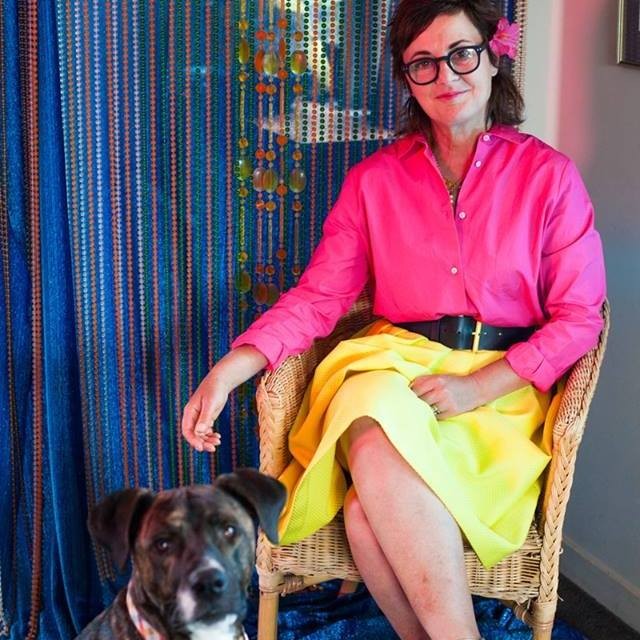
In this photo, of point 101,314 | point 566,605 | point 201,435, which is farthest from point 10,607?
point 566,605

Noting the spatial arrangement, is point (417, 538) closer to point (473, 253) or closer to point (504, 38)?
point (473, 253)

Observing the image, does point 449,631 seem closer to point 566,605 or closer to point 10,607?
point 566,605

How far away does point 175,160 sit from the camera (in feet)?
7.48

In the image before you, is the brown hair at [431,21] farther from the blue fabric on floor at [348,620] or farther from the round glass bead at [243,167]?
the blue fabric on floor at [348,620]

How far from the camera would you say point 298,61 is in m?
2.31

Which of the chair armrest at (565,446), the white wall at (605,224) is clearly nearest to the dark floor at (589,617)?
the white wall at (605,224)

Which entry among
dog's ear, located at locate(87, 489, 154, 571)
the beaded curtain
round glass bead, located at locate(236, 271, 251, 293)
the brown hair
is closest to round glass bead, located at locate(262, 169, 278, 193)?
the beaded curtain

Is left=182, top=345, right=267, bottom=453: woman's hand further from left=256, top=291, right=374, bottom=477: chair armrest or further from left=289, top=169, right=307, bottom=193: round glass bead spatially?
left=289, top=169, right=307, bottom=193: round glass bead

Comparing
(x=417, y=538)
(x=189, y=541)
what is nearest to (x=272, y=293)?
(x=417, y=538)

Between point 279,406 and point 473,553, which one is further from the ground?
point 279,406

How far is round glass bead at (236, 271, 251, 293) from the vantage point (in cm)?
238

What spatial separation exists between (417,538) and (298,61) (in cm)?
110

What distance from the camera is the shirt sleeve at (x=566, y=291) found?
6.31 ft

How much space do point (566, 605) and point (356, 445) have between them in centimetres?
86
